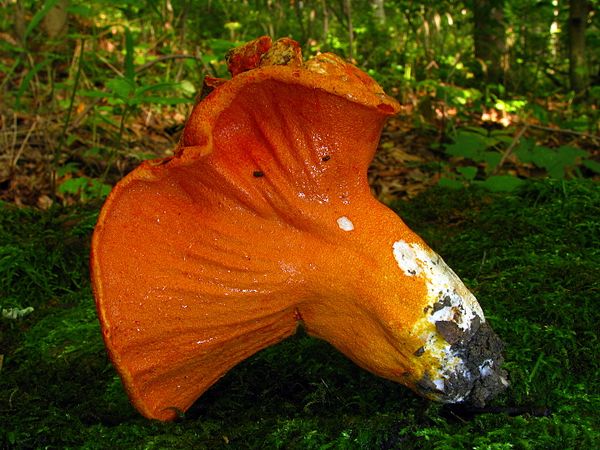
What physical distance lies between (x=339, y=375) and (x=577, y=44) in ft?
20.5

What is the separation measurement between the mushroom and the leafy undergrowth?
14cm

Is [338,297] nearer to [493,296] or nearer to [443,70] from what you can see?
[493,296]

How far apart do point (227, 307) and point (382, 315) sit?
460 mm

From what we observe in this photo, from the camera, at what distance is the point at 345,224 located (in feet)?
5.69

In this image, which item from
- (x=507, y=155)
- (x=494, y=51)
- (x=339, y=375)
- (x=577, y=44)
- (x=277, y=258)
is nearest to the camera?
(x=277, y=258)

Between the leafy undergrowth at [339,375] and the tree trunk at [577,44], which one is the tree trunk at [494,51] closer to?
the tree trunk at [577,44]

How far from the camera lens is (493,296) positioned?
7.95 ft

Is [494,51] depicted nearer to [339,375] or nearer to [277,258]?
[339,375]

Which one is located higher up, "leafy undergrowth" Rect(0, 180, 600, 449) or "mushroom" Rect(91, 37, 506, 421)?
"mushroom" Rect(91, 37, 506, 421)

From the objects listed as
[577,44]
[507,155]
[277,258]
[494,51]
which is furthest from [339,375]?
[494,51]

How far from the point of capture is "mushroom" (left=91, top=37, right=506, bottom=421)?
1.60 m

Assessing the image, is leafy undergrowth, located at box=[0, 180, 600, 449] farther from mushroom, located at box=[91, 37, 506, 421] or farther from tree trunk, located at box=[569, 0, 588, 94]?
tree trunk, located at box=[569, 0, 588, 94]

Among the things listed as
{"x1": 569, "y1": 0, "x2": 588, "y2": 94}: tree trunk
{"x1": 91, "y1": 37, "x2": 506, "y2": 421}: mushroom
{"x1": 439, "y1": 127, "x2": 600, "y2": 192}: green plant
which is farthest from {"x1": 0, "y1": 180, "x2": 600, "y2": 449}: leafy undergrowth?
{"x1": 569, "y1": 0, "x2": 588, "y2": 94}: tree trunk

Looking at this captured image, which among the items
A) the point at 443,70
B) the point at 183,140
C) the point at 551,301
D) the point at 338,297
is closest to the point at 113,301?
the point at 183,140
